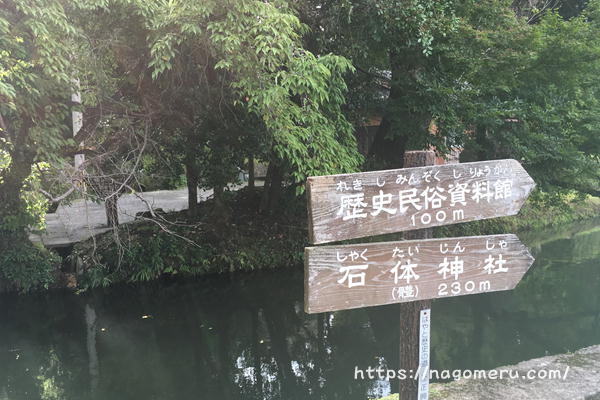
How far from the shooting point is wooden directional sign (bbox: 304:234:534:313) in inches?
79.7

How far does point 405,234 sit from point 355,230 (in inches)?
14.8

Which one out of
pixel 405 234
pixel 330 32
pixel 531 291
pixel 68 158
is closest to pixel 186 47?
pixel 330 32

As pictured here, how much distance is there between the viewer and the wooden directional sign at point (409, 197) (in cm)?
201

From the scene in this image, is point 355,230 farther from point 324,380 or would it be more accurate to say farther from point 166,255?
point 166,255

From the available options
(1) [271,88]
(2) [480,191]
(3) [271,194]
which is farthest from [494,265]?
(3) [271,194]

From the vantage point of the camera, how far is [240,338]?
22.9ft

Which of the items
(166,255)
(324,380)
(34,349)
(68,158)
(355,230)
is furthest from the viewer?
(166,255)

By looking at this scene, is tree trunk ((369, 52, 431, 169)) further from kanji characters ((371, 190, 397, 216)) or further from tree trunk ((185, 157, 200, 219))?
kanji characters ((371, 190, 397, 216))

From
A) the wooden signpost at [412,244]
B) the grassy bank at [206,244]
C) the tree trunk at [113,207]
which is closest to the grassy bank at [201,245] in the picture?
the grassy bank at [206,244]

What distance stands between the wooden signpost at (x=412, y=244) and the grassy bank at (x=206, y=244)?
585 centimetres

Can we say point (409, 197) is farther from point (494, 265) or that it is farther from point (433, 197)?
point (494, 265)

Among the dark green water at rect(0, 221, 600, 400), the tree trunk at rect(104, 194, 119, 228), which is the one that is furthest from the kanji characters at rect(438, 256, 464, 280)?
the tree trunk at rect(104, 194, 119, 228)

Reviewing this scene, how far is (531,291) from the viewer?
9031mm

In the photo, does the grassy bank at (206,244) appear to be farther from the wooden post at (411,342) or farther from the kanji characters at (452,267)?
the kanji characters at (452,267)
